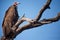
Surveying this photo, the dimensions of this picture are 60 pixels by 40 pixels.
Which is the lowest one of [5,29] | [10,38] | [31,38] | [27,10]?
[10,38]

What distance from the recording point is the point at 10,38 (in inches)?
53.0

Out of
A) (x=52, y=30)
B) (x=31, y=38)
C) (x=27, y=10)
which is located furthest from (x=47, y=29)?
(x=27, y=10)

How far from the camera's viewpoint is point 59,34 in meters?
1.77

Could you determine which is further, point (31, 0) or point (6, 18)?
point (31, 0)

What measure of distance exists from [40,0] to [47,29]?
0.36m

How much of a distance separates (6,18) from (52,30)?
23.3 inches

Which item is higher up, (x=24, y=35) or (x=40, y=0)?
(x=40, y=0)

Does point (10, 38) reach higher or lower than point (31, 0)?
lower

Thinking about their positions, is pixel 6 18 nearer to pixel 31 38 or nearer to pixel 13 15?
pixel 13 15

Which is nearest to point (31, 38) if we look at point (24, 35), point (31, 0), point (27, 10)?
point (24, 35)

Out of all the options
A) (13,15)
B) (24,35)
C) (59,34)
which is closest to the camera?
(13,15)

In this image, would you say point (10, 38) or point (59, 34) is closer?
point (10, 38)

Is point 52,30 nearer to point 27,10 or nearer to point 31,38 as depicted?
point 31,38

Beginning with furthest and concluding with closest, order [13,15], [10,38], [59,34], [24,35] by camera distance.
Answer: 1. [24,35]
2. [59,34]
3. [13,15]
4. [10,38]
